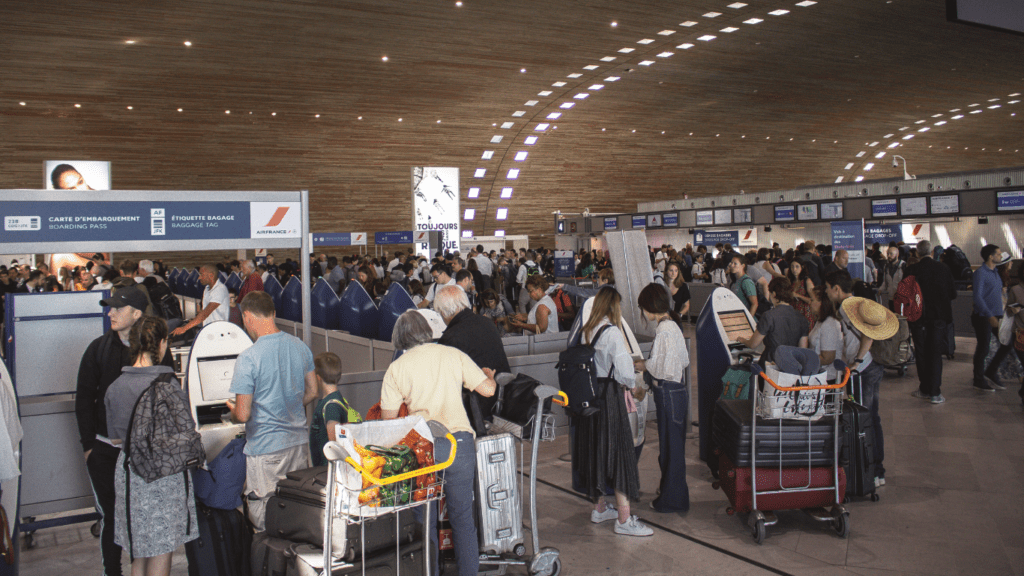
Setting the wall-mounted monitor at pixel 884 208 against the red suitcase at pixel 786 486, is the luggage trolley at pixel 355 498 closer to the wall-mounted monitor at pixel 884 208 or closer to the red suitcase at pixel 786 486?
the red suitcase at pixel 786 486

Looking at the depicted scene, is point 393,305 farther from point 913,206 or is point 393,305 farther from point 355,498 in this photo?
point 913,206

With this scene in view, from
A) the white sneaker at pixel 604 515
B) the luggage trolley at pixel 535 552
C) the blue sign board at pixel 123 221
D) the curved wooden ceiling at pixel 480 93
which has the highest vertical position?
the curved wooden ceiling at pixel 480 93

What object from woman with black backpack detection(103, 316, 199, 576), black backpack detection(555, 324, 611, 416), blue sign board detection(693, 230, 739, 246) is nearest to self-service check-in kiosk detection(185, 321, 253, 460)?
woman with black backpack detection(103, 316, 199, 576)

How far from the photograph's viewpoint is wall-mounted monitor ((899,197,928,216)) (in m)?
15.5

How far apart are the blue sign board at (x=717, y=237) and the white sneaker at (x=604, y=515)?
55.2 ft

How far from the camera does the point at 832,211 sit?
1789cm

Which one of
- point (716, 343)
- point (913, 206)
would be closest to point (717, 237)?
point (913, 206)

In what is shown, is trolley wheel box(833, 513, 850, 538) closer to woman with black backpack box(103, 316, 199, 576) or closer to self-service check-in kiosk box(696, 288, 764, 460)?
self-service check-in kiosk box(696, 288, 764, 460)

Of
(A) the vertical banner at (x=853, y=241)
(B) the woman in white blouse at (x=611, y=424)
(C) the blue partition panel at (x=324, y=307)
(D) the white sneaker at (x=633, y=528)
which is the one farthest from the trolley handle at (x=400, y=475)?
(A) the vertical banner at (x=853, y=241)

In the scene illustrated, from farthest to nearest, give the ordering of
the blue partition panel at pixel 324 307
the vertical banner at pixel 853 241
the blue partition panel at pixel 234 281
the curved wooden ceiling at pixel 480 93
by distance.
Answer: the curved wooden ceiling at pixel 480 93 < the blue partition panel at pixel 234 281 < the vertical banner at pixel 853 241 < the blue partition panel at pixel 324 307

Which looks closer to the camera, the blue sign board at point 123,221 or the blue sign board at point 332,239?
the blue sign board at point 123,221

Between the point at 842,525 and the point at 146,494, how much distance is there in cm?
393

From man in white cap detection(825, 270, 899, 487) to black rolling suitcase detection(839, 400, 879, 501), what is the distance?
49cm

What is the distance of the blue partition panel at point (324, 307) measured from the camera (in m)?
9.06
